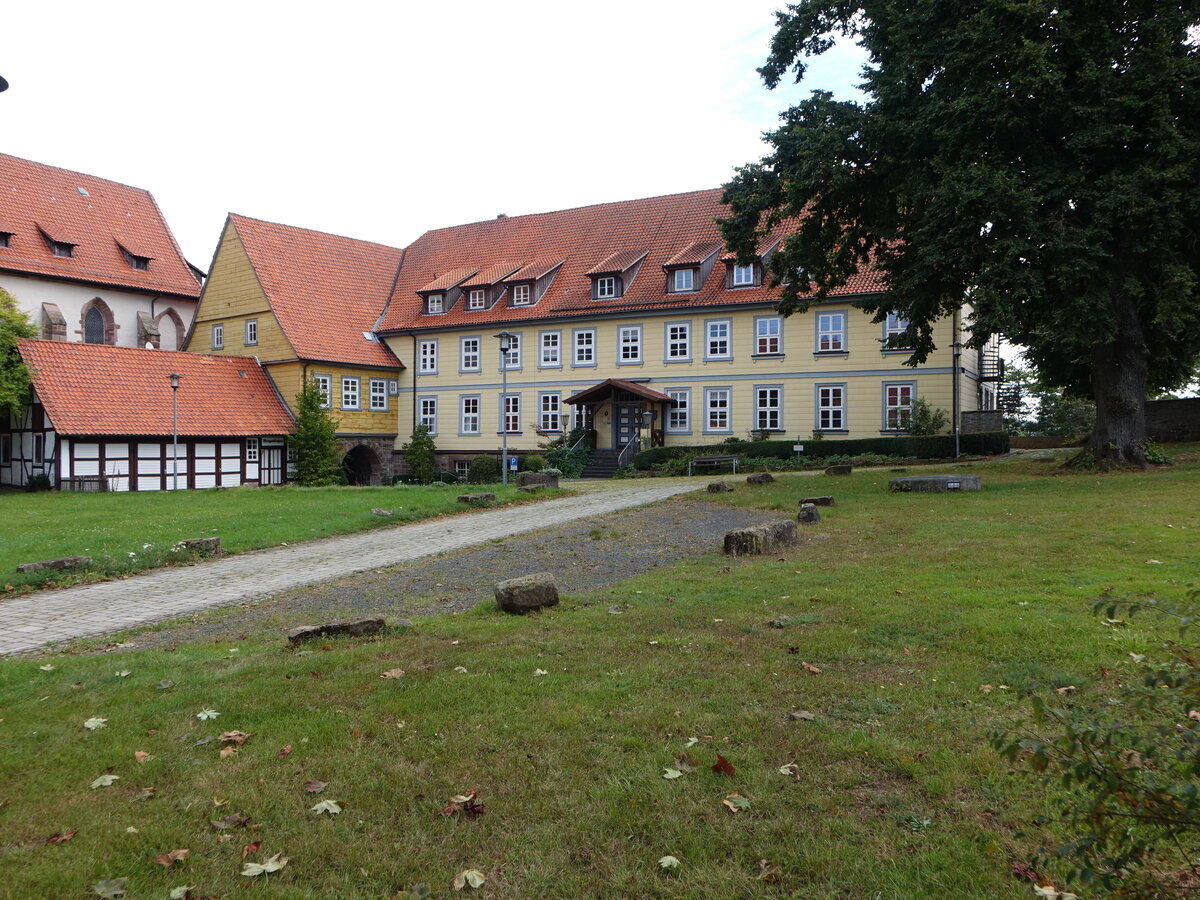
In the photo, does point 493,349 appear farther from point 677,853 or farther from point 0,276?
point 677,853

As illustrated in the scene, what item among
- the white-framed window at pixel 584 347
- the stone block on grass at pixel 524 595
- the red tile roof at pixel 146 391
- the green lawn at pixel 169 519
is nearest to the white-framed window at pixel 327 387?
the red tile roof at pixel 146 391

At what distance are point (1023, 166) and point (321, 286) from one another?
33.2m

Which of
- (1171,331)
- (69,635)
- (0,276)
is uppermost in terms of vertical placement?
(0,276)

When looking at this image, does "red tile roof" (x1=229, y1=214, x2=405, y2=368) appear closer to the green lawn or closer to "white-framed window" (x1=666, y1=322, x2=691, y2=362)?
"white-framed window" (x1=666, y1=322, x2=691, y2=362)

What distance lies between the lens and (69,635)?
26.9 feet

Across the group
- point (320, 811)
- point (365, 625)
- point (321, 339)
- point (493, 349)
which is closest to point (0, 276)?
point (321, 339)

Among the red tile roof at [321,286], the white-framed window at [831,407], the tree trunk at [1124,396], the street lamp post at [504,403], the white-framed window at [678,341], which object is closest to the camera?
the tree trunk at [1124,396]

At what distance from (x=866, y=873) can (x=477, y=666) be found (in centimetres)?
328

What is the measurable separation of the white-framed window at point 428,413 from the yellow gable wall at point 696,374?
21cm

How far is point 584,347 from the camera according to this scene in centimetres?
3894

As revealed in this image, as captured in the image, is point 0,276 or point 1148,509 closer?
point 1148,509

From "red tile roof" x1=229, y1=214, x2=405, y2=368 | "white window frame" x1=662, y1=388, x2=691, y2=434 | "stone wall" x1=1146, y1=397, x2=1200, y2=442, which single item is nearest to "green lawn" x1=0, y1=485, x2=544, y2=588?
"white window frame" x1=662, y1=388, x2=691, y2=434

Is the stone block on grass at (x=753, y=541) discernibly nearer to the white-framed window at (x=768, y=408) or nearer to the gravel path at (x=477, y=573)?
the gravel path at (x=477, y=573)

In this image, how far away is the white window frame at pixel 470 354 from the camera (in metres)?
41.3
